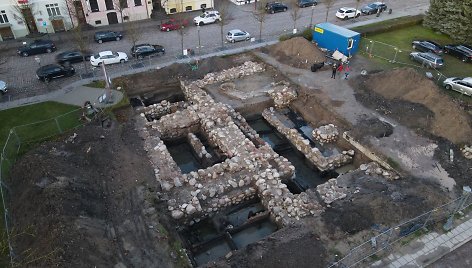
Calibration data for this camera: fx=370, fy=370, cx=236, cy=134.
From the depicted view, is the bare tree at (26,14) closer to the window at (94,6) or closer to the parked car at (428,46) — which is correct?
the window at (94,6)

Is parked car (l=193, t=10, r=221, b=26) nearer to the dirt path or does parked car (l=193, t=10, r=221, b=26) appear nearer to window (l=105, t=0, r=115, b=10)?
window (l=105, t=0, r=115, b=10)

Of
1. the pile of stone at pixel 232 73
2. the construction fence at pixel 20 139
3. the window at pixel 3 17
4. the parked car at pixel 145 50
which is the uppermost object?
the window at pixel 3 17

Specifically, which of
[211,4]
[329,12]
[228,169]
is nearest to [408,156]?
[228,169]

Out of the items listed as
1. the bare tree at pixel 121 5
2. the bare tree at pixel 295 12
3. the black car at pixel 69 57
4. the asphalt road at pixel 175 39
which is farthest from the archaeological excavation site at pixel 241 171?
the bare tree at pixel 121 5

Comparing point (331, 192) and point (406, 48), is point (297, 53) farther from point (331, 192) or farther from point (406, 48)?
point (331, 192)

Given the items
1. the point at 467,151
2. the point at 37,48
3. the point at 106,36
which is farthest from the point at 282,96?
the point at 37,48

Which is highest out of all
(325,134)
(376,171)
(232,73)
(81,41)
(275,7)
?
(81,41)

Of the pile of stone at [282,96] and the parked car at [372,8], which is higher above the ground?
the parked car at [372,8]

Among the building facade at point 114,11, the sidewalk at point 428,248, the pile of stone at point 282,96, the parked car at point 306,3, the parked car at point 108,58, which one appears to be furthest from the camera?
the parked car at point 306,3
